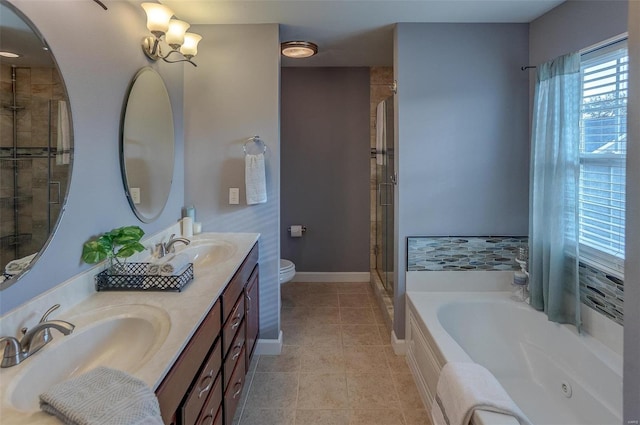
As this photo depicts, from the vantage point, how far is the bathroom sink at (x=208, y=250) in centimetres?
229

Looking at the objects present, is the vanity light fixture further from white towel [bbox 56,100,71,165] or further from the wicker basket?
the wicker basket

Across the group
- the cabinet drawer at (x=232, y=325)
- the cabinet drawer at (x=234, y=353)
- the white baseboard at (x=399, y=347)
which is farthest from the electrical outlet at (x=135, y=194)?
the white baseboard at (x=399, y=347)

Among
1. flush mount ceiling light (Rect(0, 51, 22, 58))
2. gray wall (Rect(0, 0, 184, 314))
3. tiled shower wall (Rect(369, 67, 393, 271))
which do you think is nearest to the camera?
flush mount ceiling light (Rect(0, 51, 22, 58))

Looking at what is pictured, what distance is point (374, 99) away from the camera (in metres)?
4.07

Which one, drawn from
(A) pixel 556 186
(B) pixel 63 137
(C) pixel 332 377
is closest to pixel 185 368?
(B) pixel 63 137

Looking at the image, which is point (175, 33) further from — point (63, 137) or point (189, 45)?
point (63, 137)

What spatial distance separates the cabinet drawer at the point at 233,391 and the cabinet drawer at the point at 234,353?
1.2 inches

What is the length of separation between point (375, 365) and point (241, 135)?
188 centimetres

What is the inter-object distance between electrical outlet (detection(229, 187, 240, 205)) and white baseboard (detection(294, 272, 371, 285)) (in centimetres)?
185

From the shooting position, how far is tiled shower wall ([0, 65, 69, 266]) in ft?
3.65

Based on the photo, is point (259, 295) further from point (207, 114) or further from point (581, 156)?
point (581, 156)

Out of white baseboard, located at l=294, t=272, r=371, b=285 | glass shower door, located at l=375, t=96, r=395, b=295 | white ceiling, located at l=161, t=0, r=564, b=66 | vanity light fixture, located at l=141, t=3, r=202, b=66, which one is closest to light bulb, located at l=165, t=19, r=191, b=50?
vanity light fixture, located at l=141, t=3, r=202, b=66

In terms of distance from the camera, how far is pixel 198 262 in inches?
90.2

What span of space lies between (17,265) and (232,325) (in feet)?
3.08
